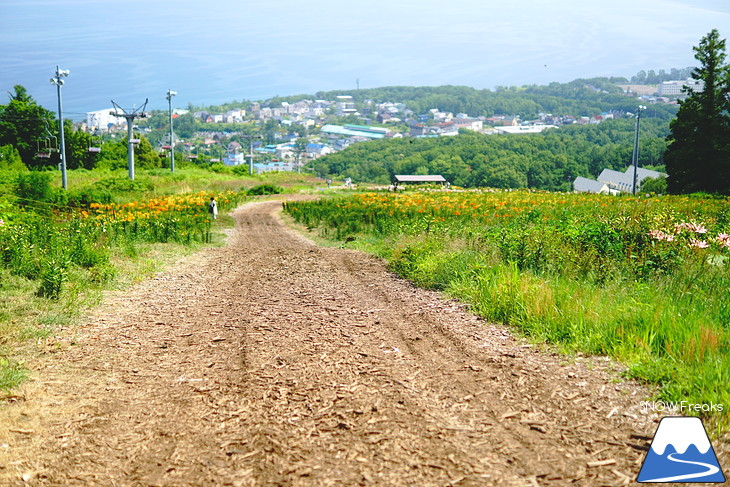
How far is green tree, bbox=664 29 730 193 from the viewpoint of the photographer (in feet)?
119

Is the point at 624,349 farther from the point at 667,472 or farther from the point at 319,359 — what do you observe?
the point at 319,359

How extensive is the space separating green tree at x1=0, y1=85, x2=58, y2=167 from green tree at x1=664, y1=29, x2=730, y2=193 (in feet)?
173

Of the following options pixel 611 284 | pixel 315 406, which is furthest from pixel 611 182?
pixel 315 406

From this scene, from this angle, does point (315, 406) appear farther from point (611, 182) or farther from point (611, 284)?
point (611, 182)

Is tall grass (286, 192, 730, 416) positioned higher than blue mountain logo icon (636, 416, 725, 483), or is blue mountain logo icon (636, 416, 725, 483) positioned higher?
tall grass (286, 192, 730, 416)

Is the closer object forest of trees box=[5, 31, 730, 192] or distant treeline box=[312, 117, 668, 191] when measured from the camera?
forest of trees box=[5, 31, 730, 192]

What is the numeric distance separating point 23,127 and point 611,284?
60633 millimetres

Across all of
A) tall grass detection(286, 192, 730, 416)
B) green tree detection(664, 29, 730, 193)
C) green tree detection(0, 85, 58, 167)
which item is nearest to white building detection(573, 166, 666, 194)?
green tree detection(664, 29, 730, 193)

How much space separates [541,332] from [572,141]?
411ft

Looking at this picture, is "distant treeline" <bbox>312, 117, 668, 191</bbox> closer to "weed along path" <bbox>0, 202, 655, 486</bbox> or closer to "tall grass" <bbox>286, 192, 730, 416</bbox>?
"tall grass" <bbox>286, 192, 730, 416</bbox>

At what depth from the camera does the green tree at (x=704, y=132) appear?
36.3 m

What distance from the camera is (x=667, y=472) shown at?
3.22 meters

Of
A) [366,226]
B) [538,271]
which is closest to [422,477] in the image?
[538,271]

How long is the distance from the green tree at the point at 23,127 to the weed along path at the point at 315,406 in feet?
173
